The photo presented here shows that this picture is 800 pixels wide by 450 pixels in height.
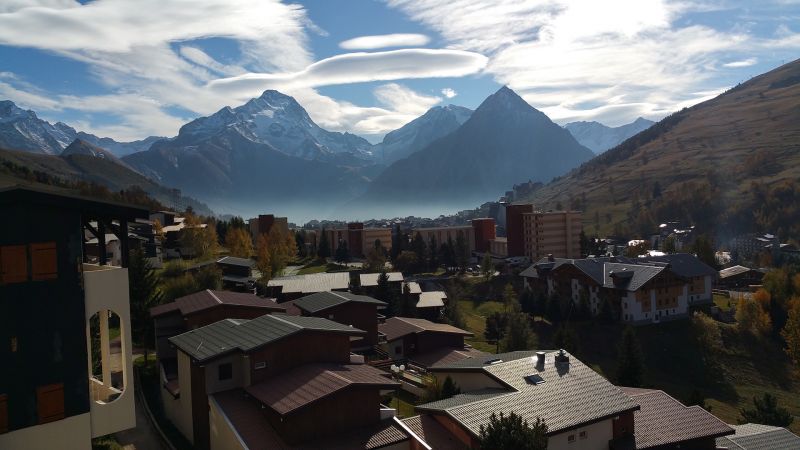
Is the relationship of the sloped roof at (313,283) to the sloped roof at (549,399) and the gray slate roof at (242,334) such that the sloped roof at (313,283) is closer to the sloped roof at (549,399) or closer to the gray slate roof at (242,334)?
the gray slate roof at (242,334)

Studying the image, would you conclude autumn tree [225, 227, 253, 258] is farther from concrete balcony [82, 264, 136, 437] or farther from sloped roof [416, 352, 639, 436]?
concrete balcony [82, 264, 136, 437]

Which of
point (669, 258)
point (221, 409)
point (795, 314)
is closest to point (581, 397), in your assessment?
point (221, 409)

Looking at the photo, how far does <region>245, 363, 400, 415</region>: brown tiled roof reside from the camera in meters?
22.4

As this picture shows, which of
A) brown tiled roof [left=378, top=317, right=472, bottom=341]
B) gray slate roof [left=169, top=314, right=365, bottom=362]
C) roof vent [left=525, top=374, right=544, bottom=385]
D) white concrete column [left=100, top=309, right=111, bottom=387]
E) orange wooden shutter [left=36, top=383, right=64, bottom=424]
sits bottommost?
brown tiled roof [left=378, top=317, right=472, bottom=341]

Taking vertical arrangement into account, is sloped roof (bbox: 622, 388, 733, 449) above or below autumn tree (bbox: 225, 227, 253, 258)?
below

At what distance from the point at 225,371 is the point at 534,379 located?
1425 centimetres

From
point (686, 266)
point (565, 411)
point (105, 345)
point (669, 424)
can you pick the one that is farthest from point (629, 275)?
point (105, 345)

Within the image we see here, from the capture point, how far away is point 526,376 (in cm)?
2762

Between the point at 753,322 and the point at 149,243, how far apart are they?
72.2 m

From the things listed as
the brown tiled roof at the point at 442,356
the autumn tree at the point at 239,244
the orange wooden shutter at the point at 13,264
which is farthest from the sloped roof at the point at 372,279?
the orange wooden shutter at the point at 13,264

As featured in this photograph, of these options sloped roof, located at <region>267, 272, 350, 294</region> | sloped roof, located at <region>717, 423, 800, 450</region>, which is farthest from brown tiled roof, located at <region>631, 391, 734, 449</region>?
sloped roof, located at <region>267, 272, 350, 294</region>

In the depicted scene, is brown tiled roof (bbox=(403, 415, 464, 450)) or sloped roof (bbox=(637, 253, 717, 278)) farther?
sloped roof (bbox=(637, 253, 717, 278))

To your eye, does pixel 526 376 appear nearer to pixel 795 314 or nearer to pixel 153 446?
pixel 153 446

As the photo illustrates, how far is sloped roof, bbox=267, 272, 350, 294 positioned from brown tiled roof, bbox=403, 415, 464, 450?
36.2 metres
